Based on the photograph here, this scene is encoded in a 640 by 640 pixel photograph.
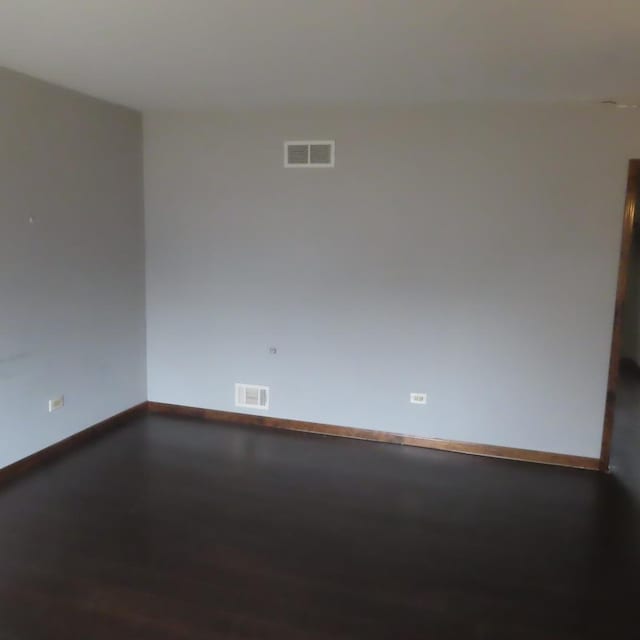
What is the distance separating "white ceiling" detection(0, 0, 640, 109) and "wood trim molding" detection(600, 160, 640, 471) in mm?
552

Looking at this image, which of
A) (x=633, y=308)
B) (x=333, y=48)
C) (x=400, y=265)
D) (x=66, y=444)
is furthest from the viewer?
(x=633, y=308)

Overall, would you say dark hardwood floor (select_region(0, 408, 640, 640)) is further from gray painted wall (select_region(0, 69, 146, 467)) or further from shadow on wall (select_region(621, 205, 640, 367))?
shadow on wall (select_region(621, 205, 640, 367))

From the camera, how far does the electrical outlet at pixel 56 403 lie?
3639 mm

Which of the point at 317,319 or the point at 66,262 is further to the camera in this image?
the point at 317,319

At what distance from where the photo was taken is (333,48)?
2586 millimetres

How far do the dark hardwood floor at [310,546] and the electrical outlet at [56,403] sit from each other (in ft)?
1.16

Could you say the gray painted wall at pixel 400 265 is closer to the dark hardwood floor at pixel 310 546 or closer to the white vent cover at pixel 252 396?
the white vent cover at pixel 252 396

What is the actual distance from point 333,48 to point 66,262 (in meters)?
2.25

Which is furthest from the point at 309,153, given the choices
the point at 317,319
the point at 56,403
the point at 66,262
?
the point at 56,403

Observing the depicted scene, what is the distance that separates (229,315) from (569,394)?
2.53 meters

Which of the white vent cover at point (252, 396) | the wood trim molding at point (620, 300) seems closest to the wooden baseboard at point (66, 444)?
the white vent cover at point (252, 396)

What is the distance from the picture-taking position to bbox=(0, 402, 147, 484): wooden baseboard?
3.36m

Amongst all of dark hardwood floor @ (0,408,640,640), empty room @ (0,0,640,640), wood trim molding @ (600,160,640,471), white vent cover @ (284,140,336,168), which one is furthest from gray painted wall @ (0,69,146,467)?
wood trim molding @ (600,160,640,471)

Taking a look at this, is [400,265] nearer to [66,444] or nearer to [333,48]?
[333,48]
